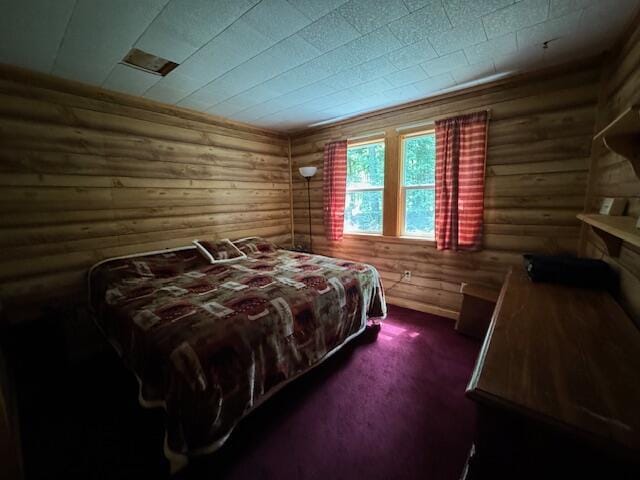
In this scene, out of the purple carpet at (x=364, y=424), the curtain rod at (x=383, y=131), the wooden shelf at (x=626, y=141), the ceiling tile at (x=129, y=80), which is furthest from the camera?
the curtain rod at (x=383, y=131)

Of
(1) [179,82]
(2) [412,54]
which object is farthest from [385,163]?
(1) [179,82]

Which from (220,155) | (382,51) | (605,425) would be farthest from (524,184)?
(220,155)

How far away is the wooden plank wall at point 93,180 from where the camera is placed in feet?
6.57

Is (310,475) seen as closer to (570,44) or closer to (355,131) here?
(570,44)

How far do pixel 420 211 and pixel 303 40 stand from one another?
6.98ft

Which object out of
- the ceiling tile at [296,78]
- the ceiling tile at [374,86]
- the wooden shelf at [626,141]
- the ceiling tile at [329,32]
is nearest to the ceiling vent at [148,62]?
the ceiling tile at [296,78]

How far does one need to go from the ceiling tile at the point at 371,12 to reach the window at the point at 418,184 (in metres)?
1.59

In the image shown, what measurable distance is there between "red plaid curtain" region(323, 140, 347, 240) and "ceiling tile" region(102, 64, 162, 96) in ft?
6.81

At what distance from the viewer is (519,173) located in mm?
2355

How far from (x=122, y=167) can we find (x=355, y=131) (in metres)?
2.68

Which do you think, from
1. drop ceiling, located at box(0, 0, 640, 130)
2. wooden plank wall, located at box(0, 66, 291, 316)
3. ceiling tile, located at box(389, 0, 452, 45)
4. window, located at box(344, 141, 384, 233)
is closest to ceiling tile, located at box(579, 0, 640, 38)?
drop ceiling, located at box(0, 0, 640, 130)

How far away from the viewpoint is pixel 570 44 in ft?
5.90

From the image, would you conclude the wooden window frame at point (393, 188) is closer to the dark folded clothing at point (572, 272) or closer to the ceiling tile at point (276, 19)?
the dark folded clothing at point (572, 272)

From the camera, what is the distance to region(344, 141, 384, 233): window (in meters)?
3.34
